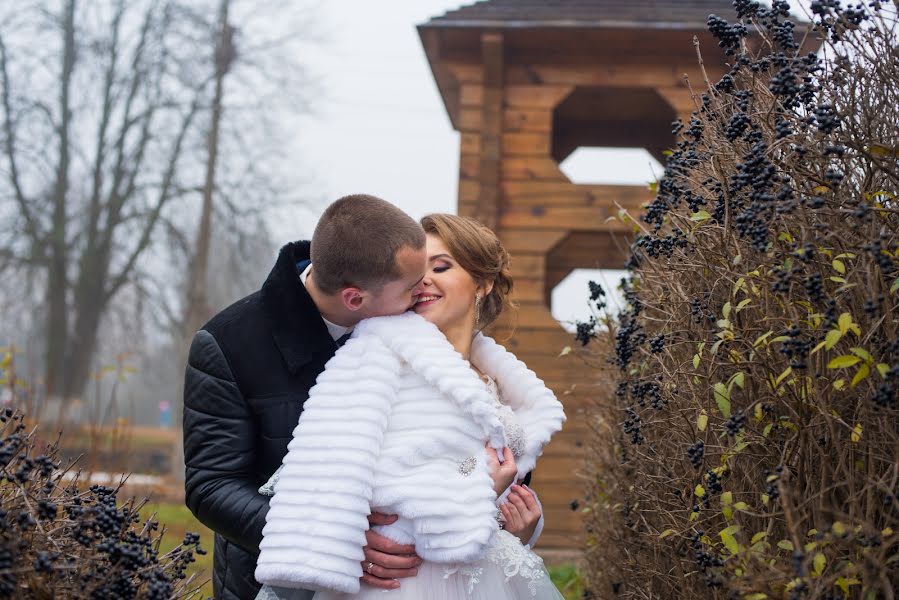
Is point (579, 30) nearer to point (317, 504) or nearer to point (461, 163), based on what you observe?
point (461, 163)

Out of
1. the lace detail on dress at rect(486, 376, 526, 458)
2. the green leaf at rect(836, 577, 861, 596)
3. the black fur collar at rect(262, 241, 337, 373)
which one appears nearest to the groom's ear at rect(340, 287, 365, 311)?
the black fur collar at rect(262, 241, 337, 373)

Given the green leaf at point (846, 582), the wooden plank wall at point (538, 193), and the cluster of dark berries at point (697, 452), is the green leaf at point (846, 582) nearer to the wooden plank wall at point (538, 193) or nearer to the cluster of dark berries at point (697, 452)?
the cluster of dark berries at point (697, 452)

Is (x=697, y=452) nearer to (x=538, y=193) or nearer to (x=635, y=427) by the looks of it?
(x=635, y=427)

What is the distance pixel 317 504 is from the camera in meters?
2.52

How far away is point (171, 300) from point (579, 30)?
59.6ft

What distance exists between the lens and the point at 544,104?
26.0ft

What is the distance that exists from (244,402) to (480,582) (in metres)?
0.97

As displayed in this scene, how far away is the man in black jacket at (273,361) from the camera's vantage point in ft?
9.31

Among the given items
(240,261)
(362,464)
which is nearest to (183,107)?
(240,261)

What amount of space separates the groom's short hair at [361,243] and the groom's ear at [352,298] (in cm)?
2

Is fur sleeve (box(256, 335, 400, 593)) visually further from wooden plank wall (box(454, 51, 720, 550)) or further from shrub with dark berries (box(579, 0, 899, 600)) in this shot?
wooden plank wall (box(454, 51, 720, 550))

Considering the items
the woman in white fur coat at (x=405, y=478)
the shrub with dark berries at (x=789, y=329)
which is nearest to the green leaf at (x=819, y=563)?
the shrub with dark berries at (x=789, y=329)

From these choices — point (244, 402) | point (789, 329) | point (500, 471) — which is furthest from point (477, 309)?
point (789, 329)

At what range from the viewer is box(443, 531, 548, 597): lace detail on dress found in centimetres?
277
